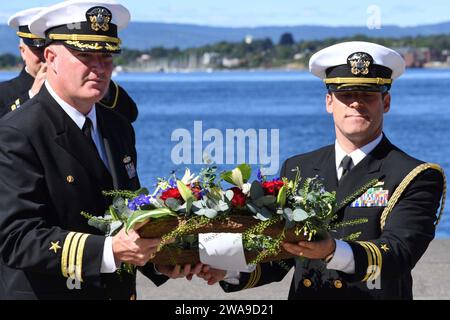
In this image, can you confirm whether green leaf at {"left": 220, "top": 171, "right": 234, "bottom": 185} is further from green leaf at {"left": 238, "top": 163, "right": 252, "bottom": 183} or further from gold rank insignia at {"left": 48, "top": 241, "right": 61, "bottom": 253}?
gold rank insignia at {"left": 48, "top": 241, "right": 61, "bottom": 253}

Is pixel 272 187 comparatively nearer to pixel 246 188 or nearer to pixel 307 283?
pixel 246 188

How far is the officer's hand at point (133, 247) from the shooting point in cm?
465

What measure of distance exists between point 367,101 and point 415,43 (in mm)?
108555

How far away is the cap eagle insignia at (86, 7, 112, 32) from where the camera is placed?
5.20 m

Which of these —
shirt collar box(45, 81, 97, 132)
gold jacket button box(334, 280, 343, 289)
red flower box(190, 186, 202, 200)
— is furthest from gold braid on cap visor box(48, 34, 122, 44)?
gold jacket button box(334, 280, 343, 289)

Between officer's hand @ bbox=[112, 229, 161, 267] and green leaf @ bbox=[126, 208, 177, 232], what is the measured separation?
0.17 feet

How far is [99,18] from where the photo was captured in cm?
523

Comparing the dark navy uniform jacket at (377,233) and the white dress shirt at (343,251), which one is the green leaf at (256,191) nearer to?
the white dress shirt at (343,251)

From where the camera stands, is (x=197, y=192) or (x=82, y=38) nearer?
(x=197, y=192)

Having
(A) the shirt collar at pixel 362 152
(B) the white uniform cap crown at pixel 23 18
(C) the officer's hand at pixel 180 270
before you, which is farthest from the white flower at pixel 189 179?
(B) the white uniform cap crown at pixel 23 18

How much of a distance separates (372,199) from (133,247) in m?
1.28

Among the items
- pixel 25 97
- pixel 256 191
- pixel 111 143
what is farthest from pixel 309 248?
pixel 25 97
